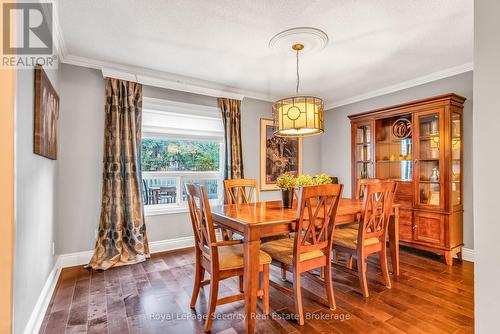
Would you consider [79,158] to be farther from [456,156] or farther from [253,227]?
[456,156]

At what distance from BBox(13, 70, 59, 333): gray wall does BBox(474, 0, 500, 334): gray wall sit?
90.8 inches

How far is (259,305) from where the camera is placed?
7.30 feet

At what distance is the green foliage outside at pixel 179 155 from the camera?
369 cm

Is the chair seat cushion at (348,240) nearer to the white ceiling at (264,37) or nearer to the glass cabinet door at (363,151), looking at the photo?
the glass cabinet door at (363,151)

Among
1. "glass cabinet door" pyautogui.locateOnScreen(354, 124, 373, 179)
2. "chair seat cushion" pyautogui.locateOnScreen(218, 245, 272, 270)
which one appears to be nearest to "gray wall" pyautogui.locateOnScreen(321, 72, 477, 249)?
"glass cabinet door" pyautogui.locateOnScreen(354, 124, 373, 179)

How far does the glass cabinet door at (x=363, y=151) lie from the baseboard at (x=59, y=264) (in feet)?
9.51

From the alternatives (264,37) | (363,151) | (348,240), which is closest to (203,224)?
(348,240)

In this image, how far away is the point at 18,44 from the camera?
62.9 inches

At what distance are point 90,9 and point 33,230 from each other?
1.80 metres

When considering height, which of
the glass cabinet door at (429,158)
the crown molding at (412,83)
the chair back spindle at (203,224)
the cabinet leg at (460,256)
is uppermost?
the crown molding at (412,83)

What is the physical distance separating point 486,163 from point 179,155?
351 cm

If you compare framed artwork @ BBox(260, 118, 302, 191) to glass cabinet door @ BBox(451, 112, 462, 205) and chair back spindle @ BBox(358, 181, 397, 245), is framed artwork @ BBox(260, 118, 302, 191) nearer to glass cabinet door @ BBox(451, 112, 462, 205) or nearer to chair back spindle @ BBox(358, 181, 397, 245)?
chair back spindle @ BBox(358, 181, 397, 245)

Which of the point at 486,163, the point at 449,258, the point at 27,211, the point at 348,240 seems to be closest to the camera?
the point at 486,163

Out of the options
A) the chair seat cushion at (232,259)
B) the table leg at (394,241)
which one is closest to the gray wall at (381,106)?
the table leg at (394,241)
